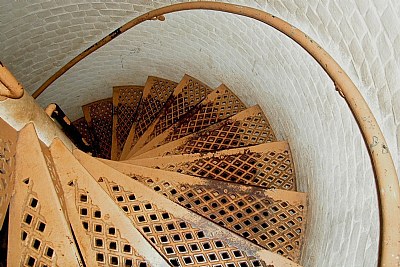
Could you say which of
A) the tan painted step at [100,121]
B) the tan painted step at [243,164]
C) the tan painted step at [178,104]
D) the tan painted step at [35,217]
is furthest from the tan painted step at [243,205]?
the tan painted step at [100,121]

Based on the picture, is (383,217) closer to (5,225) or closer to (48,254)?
(48,254)

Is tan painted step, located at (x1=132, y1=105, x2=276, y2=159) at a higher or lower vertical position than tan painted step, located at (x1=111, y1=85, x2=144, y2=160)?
lower

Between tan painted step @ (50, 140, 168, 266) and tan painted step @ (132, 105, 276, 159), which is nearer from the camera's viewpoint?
tan painted step @ (50, 140, 168, 266)

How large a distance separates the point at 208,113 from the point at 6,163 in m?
2.14

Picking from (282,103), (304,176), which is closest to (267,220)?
(304,176)

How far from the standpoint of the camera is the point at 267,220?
2660 millimetres

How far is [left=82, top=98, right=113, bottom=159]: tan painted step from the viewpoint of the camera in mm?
4945

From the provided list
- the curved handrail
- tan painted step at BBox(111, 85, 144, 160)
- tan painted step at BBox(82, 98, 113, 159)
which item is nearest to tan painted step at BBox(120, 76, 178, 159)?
tan painted step at BBox(111, 85, 144, 160)

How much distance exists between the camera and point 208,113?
12.3ft

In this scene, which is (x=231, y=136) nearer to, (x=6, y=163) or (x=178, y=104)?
(x=178, y=104)

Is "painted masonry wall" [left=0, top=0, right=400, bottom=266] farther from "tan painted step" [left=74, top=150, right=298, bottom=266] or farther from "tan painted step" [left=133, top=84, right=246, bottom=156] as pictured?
"tan painted step" [left=74, top=150, right=298, bottom=266]

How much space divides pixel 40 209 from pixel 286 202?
155cm

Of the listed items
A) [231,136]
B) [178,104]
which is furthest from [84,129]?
[231,136]

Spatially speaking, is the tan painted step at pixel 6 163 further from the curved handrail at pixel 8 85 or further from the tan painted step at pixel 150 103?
the tan painted step at pixel 150 103
